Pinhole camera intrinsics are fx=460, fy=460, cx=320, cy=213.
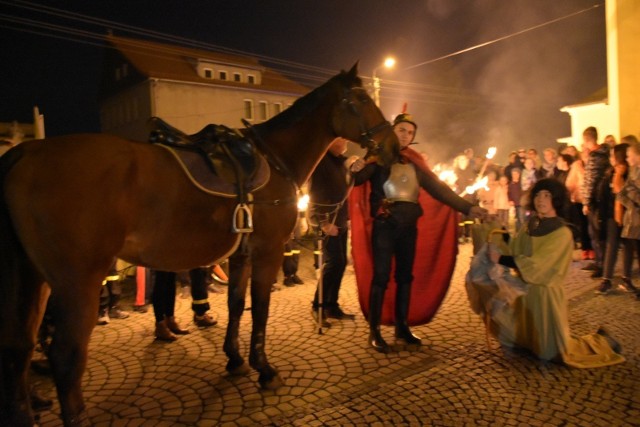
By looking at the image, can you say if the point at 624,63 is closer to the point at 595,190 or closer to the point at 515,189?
the point at 515,189

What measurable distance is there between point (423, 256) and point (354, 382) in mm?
1987

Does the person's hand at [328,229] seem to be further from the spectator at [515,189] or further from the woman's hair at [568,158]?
the spectator at [515,189]

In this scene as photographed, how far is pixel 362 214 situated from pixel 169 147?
2.64m

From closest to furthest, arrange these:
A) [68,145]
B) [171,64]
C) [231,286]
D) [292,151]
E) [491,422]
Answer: [68,145] < [491,422] < [292,151] < [231,286] < [171,64]

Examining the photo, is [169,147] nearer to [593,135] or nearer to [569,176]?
[593,135]

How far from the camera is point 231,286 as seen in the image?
428cm

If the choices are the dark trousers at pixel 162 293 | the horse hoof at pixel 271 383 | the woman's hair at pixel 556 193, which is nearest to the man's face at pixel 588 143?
the woman's hair at pixel 556 193

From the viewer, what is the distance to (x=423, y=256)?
5.40m

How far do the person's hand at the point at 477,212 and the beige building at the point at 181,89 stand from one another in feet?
96.2

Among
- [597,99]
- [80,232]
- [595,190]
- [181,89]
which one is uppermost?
[181,89]

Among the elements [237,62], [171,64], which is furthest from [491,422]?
[237,62]

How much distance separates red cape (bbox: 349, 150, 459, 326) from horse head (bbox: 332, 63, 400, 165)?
132cm

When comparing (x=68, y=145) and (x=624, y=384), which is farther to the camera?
(x=624, y=384)

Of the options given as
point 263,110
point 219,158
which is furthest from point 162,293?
point 263,110
